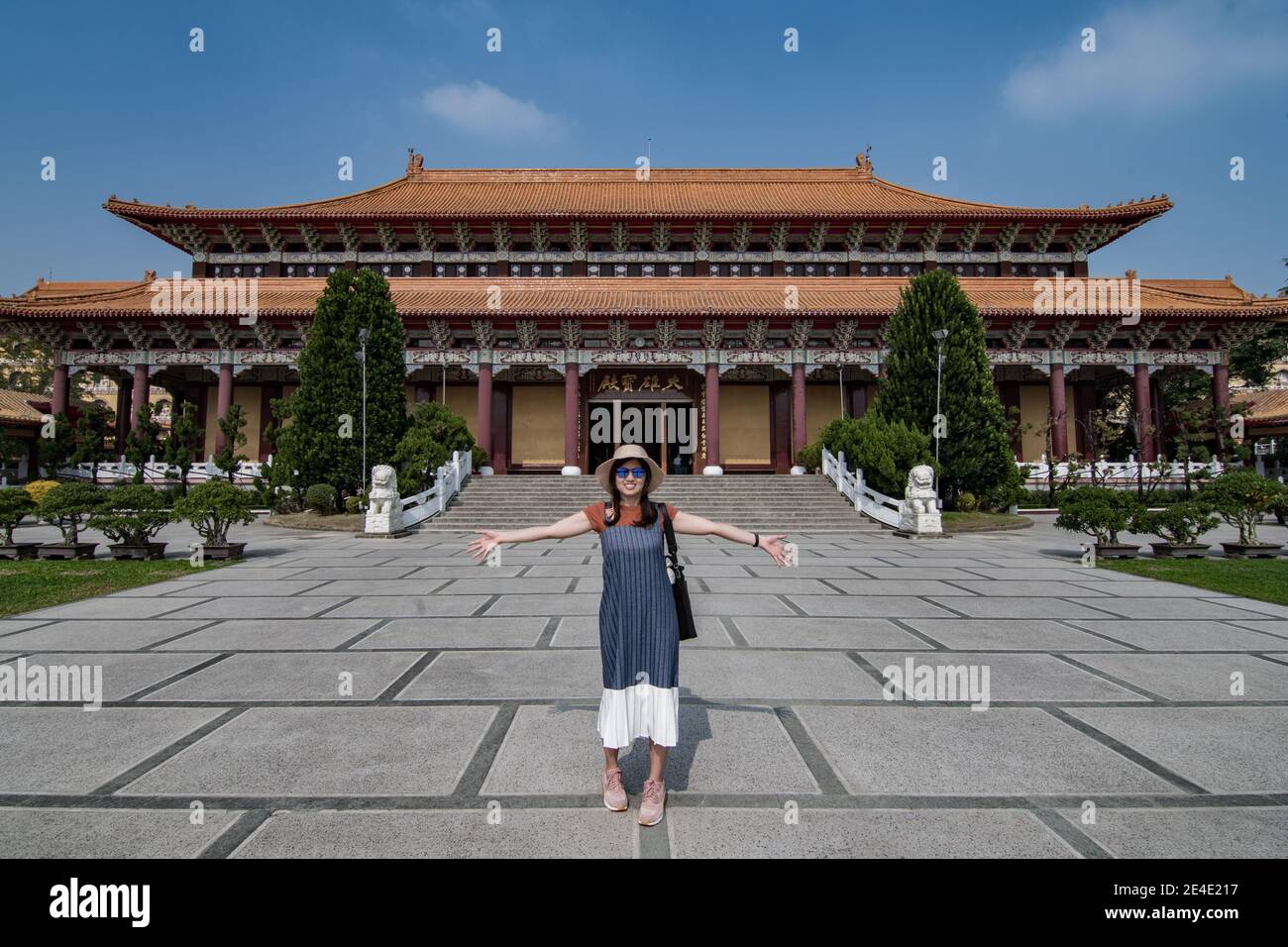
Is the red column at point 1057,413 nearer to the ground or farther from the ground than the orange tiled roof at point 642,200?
nearer to the ground

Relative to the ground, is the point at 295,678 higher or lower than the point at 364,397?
lower

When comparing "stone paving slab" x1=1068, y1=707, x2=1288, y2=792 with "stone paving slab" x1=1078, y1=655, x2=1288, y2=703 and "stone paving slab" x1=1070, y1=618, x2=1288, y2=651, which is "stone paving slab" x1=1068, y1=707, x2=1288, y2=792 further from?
"stone paving slab" x1=1070, y1=618, x2=1288, y2=651

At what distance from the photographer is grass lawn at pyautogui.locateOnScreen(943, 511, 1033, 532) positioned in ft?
46.1

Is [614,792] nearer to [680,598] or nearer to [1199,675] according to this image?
[680,598]

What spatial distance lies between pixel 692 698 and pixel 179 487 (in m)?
20.7

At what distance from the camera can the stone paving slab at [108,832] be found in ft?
6.56

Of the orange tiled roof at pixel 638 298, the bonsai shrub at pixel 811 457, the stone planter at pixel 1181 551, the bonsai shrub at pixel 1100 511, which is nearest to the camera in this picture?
the bonsai shrub at pixel 1100 511

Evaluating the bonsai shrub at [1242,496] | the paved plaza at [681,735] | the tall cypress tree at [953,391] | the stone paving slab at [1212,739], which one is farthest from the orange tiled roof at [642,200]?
the stone paving slab at [1212,739]

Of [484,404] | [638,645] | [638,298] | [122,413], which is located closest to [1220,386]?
[638,298]

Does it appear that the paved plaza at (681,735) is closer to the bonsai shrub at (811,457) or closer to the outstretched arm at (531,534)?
the outstretched arm at (531,534)

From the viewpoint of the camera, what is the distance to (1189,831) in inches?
84.0

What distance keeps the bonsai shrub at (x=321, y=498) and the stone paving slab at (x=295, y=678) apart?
1200cm

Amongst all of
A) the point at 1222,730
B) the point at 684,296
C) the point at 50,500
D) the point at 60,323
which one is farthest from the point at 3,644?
the point at 60,323

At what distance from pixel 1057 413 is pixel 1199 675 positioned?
19.6 m
